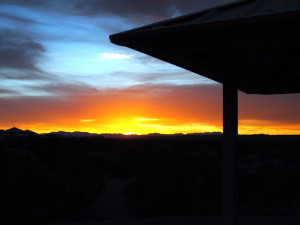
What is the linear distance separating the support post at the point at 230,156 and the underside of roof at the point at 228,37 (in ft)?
1.73

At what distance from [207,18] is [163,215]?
9370 mm

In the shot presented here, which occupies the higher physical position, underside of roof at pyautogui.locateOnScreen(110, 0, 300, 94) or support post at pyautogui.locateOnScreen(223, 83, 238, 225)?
underside of roof at pyautogui.locateOnScreen(110, 0, 300, 94)

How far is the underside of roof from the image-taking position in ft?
10.9

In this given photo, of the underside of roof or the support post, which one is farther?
the support post

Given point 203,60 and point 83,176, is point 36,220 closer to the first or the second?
point 83,176

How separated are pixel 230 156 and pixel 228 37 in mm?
2370

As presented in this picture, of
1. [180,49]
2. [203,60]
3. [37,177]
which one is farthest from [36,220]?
[180,49]

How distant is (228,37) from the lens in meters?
3.67

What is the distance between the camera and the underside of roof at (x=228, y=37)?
131 inches

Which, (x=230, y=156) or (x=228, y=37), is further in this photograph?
(x=230, y=156)

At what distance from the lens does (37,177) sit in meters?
12.5

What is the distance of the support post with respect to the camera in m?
5.55

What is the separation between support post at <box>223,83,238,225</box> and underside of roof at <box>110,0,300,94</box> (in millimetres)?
526

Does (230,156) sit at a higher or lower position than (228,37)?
lower
